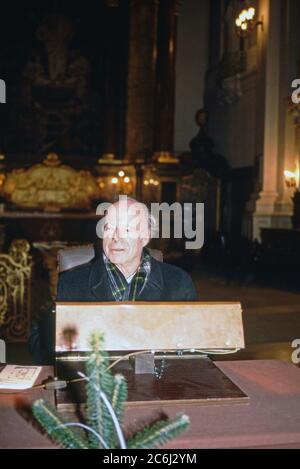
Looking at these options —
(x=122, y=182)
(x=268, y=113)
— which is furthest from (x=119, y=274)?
(x=122, y=182)

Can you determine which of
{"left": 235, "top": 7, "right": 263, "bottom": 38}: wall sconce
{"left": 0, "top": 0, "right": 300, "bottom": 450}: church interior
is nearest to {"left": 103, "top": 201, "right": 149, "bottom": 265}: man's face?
{"left": 0, "top": 0, "right": 300, "bottom": 450}: church interior

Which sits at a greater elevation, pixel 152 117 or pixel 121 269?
pixel 152 117

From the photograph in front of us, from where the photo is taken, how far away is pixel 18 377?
1759 millimetres

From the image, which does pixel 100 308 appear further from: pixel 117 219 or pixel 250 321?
pixel 250 321

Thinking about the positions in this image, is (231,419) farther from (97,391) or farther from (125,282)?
(125,282)

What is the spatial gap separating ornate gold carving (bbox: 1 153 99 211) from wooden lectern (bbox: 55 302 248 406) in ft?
43.4

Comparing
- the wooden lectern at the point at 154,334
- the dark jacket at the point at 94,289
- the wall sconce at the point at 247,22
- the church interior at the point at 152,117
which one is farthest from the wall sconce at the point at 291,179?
the wooden lectern at the point at 154,334

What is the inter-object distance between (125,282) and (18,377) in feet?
2.63

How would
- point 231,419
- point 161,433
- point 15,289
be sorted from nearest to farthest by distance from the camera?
point 161,433, point 231,419, point 15,289

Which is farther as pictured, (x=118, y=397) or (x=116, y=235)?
(x=116, y=235)

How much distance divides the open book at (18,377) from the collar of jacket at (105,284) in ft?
2.04

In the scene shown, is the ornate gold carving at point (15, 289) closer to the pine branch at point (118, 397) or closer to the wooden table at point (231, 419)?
the wooden table at point (231, 419)

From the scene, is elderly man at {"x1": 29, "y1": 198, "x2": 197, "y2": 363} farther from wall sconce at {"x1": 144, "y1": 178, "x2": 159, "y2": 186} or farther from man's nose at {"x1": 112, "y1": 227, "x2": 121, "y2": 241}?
wall sconce at {"x1": 144, "y1": 178, "x2": 159, "y2": 186}

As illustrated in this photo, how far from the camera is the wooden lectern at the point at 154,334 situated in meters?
1.68
